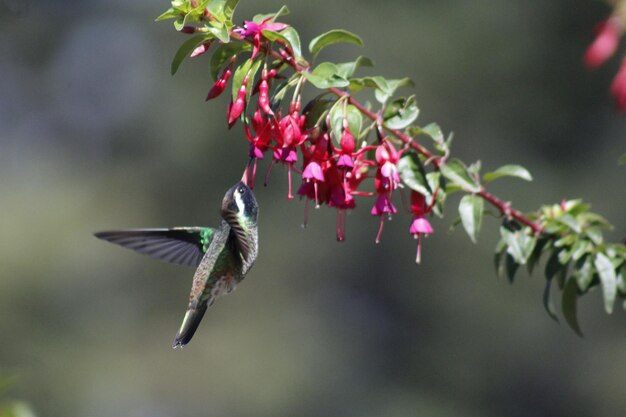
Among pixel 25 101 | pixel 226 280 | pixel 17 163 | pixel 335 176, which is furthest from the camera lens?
pixel 25 101

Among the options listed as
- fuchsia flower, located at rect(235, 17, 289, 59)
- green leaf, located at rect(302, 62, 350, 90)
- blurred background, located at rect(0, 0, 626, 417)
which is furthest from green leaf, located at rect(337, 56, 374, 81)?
blurred background, located at rect(0, 0, 626, 417)

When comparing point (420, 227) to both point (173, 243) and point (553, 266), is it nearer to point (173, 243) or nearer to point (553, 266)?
Result: point (553, 266)

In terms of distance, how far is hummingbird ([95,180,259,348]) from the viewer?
6.73 ft

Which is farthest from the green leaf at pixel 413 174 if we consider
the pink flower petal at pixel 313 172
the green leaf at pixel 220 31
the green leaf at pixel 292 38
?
the green leaf at pixel 220 31

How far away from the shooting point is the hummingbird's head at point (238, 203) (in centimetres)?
193

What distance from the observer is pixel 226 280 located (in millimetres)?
2250

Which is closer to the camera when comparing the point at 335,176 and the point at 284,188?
the point at 335,176

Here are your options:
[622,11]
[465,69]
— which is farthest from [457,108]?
[622,11]

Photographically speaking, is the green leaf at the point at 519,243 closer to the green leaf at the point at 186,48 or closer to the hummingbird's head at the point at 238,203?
the hummingbird's head at the point at 238,203

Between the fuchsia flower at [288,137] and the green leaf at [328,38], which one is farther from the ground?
the green leaf at [328,38]

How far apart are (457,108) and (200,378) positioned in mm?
3567

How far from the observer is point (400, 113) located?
6.04 feet

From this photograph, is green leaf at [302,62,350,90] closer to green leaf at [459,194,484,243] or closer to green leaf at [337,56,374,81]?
green leaf at [337,56,374,81]

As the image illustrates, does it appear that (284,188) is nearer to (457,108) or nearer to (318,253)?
(318,253)
